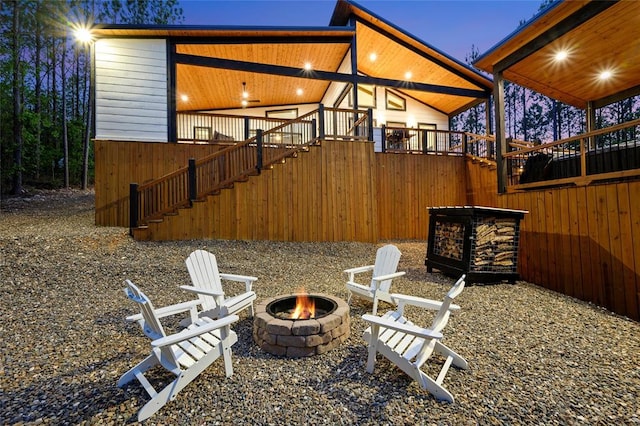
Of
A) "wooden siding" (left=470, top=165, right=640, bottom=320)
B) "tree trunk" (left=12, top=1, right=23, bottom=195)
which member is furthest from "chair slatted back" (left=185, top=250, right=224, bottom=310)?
"tree trunk" (left=12, top=1, right=23, bottom=195)

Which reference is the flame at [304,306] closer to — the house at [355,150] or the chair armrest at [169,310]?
the chair armrest at [169,310]

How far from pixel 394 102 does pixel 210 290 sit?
12451mm

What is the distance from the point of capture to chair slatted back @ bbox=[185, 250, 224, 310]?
10.8 feet

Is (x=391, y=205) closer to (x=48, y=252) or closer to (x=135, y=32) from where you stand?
(x=48, y=252)

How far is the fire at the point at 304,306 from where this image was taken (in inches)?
125

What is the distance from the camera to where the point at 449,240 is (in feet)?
17.7

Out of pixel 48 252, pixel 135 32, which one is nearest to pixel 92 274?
pixel 48 252

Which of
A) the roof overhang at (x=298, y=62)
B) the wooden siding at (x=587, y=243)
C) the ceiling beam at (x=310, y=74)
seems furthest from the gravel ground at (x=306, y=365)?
the roof overhang at (x=298, y=62)

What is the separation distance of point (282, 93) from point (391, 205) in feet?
22.8

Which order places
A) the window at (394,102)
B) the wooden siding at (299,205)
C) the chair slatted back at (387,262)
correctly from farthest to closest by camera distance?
1. the window at (394,102)
2. the wooden siding at (299,205)
3. the chair slatted back at (387,262)

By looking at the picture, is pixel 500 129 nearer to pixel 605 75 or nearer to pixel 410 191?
pixel 605 75

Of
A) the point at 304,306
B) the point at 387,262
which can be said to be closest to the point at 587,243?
the point at 387,262

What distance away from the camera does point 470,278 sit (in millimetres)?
4902

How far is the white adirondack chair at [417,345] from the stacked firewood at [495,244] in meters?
2.89
